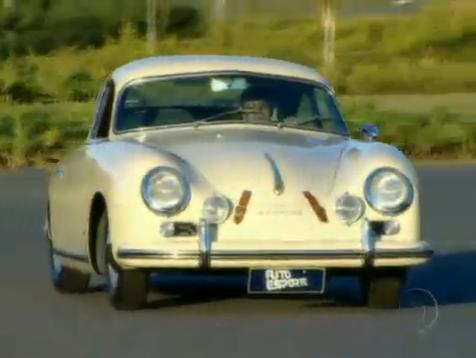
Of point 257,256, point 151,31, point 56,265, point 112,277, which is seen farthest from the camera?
point 151,31

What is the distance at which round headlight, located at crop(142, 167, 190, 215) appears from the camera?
9109 mm

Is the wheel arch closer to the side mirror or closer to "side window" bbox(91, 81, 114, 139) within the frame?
"side window" bbox(91, 81, 114, 139)

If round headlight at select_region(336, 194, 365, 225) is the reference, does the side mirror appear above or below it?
above

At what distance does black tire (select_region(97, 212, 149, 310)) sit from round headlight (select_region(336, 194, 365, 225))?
42.6 inches

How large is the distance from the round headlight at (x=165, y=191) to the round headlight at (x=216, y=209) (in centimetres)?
12

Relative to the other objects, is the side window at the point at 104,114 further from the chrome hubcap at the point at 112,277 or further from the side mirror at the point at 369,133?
the side mirror at the point at 369,133

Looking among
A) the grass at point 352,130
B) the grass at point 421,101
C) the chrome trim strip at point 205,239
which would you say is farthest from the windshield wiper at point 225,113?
the grass at point 421,101

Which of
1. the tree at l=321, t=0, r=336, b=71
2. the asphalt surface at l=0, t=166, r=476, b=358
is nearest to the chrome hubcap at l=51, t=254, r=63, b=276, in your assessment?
the asphalt surface at l=0, t=166, r=476, b=358

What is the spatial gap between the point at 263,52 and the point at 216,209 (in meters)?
28.3

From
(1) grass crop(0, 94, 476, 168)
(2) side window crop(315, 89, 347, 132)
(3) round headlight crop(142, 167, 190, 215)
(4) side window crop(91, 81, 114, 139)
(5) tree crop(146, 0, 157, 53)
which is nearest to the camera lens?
(3) round headlight crop(142, 167, 190, 215)

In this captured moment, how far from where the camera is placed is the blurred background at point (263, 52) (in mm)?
23016

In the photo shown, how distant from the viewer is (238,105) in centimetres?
1062

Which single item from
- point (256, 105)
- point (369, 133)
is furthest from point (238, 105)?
point (369, 133)

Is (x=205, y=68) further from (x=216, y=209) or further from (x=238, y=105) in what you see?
(x=216, y=209)
